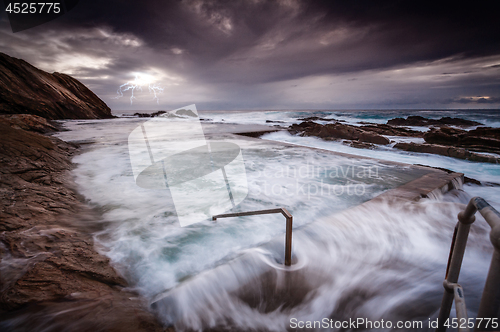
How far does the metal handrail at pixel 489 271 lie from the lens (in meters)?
0.77

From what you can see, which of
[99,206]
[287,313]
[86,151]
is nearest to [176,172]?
[99,206]

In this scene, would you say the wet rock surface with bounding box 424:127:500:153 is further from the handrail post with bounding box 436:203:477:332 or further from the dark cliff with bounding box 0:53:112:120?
the dark cliff with bounding box 0:53:112:120

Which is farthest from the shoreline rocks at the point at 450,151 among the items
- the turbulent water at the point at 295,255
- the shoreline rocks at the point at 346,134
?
the turbulent water at the point at 295,255

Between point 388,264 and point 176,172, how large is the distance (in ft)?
15.5

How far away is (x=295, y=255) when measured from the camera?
2.43 m

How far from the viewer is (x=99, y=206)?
3.45m

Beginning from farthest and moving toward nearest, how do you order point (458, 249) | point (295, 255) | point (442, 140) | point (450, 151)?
1. point (442, 140)
2. point (450, 151)
3. point (295, 255)
4. point (458, 249)

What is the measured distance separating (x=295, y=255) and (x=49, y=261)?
2.35 m

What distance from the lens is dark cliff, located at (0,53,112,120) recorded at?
52.1 feet

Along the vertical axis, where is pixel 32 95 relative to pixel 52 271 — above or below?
above

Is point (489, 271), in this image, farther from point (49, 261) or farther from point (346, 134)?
point (346, 134)

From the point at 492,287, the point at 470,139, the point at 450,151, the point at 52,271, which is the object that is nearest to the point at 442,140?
the point at 470,139

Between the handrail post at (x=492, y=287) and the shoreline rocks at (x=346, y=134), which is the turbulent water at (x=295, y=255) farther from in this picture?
the shoreline rocks at (x=346, y=134)

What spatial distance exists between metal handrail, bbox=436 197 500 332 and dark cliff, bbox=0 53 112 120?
23.5 meters
